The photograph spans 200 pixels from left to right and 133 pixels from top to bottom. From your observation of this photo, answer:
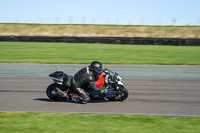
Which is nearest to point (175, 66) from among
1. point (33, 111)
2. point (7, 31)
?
point (33, 111)

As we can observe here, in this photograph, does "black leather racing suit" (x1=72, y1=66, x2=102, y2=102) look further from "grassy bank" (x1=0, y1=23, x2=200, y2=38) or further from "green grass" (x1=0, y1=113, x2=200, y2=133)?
"grassy bank" (x1=0, y1=23, x2=200, y2=38)

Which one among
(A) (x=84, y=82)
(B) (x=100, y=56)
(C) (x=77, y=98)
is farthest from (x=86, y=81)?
(B) (x=100, y=56)

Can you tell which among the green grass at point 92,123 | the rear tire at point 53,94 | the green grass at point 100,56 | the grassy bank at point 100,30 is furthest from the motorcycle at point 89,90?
the grassy bank at point 100,30

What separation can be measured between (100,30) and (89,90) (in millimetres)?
47757

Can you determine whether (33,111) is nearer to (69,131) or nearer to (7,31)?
(69,131)

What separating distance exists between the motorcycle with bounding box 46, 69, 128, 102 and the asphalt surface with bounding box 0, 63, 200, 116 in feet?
0.71

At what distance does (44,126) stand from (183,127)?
3049 mm

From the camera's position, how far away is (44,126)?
22.2ft

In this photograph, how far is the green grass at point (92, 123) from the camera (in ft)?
21.4

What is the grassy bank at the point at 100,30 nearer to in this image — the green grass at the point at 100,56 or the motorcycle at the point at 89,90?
the green grass at the point at 100,56

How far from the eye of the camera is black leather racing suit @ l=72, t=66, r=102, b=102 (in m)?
9.27

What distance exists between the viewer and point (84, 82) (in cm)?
938

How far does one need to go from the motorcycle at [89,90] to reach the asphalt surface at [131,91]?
0.22 m

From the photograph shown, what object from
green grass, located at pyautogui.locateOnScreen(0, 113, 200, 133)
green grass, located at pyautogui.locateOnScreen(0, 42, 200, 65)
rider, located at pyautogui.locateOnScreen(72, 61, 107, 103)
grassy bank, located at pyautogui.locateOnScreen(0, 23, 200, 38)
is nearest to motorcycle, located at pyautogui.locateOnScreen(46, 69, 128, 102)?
rider, located at pyautogui.locateOnScreen(72, 61, 107, 103)
